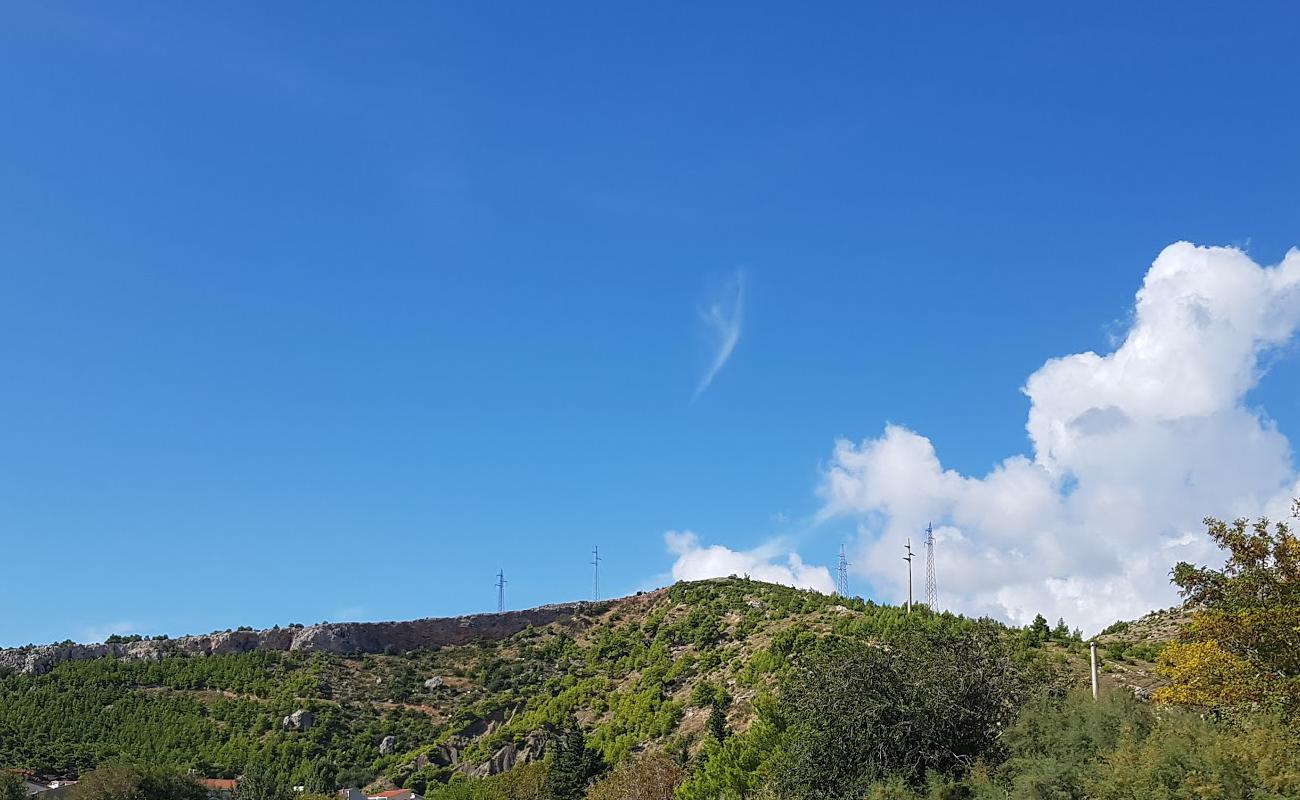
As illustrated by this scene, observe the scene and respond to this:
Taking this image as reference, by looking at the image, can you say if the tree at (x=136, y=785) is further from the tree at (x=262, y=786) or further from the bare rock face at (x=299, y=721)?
the bare rock face at (x=299, y=721)

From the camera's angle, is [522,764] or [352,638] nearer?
[522,764]

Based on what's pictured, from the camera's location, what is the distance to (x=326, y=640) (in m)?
106

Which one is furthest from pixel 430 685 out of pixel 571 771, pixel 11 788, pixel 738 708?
pixel 738 708

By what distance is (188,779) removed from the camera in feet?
225

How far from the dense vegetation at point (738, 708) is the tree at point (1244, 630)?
56mm

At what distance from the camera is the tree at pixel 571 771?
5944cm

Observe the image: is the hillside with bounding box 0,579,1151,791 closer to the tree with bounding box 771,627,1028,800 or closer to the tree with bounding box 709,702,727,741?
the tree with bounding box 709,702,727,741

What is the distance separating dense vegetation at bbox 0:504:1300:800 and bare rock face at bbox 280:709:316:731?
1.88 feet

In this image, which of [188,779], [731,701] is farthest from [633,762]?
[188,779]

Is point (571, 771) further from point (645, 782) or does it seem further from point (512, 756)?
point (512, 756)

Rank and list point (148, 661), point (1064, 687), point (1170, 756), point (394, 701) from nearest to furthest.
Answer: point (1170, 756) < point (1064, 687) < point (394, 701) < point (148, 661)

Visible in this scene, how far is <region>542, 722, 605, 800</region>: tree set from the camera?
59.4 m

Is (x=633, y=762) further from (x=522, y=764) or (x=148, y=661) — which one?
(x=148, y=661)

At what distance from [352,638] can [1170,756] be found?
91.5 metres
